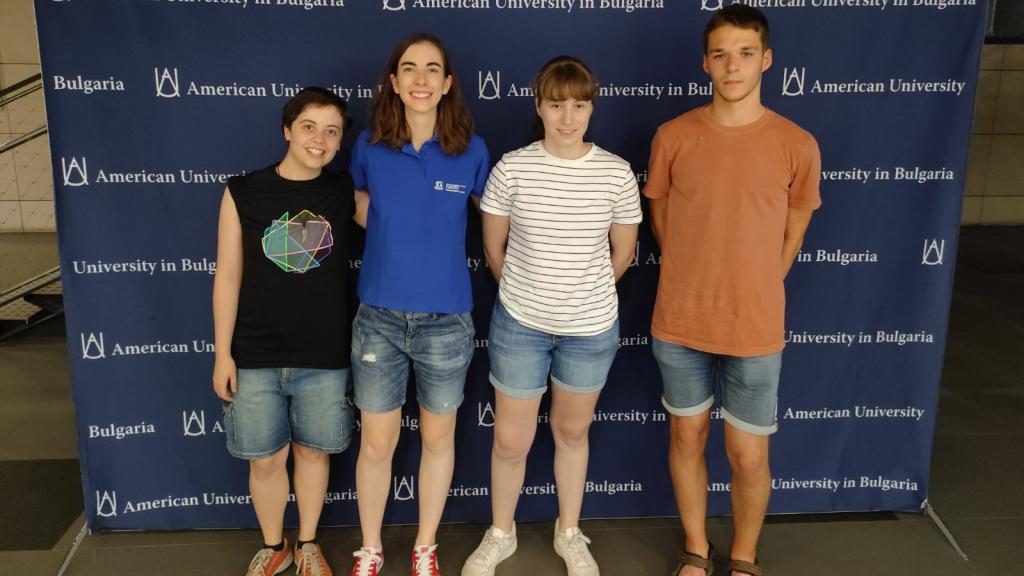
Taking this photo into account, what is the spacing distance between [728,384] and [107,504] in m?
2.17

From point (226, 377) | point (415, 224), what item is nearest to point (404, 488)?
point (226, 377)

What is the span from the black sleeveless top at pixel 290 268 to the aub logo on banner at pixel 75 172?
685 mm

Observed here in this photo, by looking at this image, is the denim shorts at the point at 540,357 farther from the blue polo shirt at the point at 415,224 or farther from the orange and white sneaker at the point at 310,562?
the orange and white sneaker at the point at 310,562

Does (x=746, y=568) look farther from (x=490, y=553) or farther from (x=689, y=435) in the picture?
(x=490, y=553)

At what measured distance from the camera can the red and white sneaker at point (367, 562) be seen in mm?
2326

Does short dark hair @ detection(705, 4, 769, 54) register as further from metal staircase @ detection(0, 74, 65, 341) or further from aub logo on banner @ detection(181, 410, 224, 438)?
metal staircase @ detection(0, 74, 65, 341)

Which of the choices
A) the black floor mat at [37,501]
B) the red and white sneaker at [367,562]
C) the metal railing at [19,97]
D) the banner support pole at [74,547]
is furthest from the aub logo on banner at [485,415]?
the metal railing at [19,97]

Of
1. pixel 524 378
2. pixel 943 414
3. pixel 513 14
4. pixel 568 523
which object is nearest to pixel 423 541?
pixel 568 523

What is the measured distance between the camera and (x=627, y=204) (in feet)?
7.01

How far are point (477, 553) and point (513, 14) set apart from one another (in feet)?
5.75

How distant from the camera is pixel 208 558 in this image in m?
2.54

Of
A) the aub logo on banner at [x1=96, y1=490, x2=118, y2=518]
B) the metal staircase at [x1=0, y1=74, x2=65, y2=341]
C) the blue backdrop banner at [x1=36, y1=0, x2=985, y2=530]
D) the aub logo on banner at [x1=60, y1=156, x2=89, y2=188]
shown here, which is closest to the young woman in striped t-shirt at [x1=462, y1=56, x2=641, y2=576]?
the blue backdrop banner at [x1=36, y1=0, x2=985, y2=530]

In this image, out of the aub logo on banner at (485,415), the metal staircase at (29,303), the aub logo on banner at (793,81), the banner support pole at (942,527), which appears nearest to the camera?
the aub logo on banner at (793,81)

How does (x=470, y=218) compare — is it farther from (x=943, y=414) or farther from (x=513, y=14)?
(x=943, y=414)
